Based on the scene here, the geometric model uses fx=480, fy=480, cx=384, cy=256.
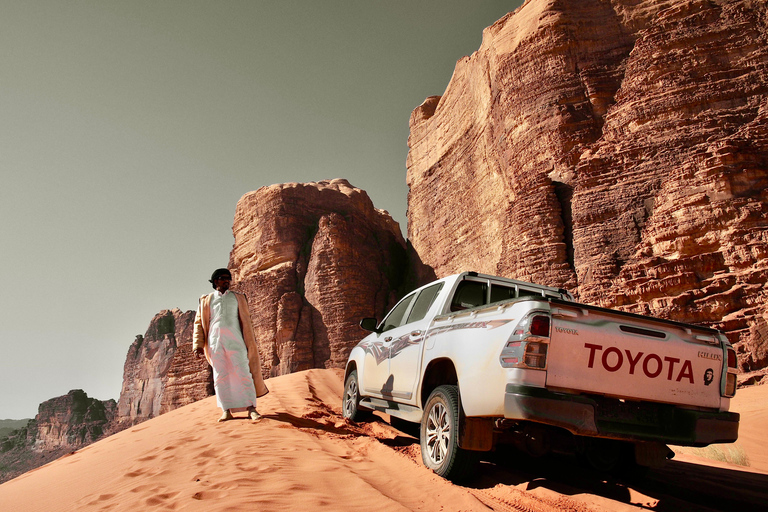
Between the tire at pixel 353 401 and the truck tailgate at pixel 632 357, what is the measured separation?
14.1 feet

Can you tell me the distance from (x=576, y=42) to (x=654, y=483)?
62.8 feet

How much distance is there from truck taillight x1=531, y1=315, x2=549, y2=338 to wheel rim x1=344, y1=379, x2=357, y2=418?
15.0 ft

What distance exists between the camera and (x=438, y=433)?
4.40 metres

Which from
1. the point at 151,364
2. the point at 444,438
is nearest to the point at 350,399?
the point at 444,438

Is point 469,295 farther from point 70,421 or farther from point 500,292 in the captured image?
point 70,421

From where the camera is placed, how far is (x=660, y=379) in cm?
371

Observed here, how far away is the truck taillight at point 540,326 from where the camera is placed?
3.41 meters

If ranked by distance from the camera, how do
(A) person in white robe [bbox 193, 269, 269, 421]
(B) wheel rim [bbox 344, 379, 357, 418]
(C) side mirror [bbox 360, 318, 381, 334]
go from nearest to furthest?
(A) person in white robe [bbox 193, 269, 269, 421]
(C) side mirror [bbox 360, 318, 381, 334]
(B) wheel rim [bbox 344, 379, 357, 418]

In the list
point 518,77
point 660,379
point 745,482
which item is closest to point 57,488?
point 660,379

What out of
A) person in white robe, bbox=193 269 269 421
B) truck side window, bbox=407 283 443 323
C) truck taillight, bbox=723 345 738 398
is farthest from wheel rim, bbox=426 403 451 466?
person in white robe, bbox=193 269 269 421

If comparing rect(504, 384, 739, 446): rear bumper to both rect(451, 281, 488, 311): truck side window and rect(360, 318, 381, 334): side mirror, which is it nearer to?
rect(451, 281, 488, 311): truck side window

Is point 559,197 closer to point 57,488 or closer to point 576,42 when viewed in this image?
point 576,42

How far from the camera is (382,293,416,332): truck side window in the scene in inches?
256

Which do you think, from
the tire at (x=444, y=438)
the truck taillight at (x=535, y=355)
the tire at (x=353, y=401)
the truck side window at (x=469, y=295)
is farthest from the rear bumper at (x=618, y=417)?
the tire at (x=353, y=401)
